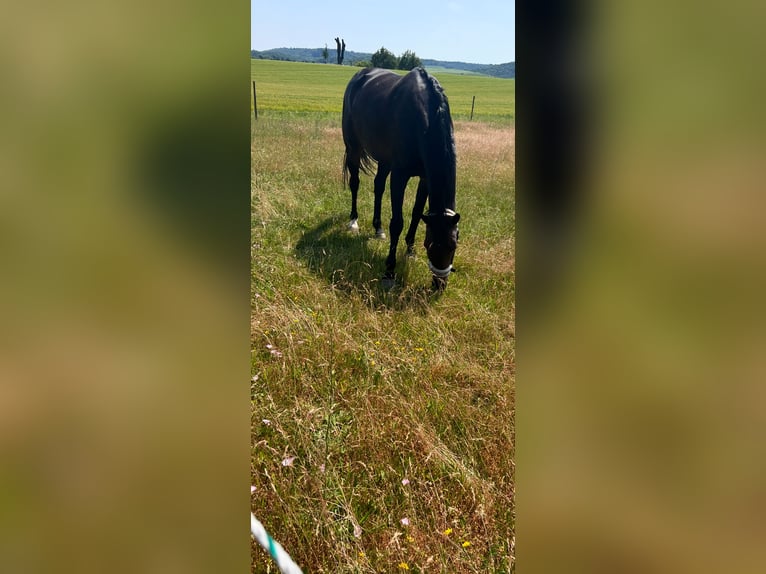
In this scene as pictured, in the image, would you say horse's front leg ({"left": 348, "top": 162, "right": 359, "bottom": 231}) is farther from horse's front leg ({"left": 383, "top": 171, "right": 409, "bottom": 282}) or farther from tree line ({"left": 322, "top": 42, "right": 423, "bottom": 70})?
tree line ({"left": 322, "top": 42, "right": 423, "bottom": 70})

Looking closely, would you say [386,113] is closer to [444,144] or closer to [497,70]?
[444,144]

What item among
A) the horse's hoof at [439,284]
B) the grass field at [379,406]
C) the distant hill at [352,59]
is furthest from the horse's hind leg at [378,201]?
the distant hill at [352,59]

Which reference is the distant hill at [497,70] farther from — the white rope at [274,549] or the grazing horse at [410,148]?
the white rope at [274,549]

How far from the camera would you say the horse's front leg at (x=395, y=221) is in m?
5.20

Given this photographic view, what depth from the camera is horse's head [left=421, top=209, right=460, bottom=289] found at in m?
4.49

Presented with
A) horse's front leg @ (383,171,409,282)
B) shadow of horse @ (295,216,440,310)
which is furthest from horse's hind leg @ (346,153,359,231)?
horse's front leg @ (383,171,409,282)

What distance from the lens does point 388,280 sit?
16.6 feet

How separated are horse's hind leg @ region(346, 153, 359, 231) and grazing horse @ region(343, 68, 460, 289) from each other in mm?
14

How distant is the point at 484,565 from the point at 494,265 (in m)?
3.81

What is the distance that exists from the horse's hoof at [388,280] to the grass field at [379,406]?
0.27 feet

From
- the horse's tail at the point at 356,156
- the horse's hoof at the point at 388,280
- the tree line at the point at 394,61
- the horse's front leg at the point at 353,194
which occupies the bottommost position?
the horse's hoof at the point at 388,280

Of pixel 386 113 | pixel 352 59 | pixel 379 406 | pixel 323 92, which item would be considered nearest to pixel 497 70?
pixel 352 59

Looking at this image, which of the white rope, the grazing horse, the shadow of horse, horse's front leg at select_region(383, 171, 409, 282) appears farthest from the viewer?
horse's front leg at select_region(383, 171, 409, 282)
